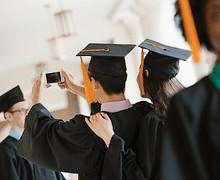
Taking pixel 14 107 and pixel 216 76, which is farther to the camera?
pixel 14 107

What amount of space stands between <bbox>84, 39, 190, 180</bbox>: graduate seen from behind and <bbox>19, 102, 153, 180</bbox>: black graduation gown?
37 millimetres

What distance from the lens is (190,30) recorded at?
3.21ft

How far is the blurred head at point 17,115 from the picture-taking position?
302 centimetres

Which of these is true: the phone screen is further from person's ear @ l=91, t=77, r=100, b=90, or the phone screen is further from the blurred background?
the blurred background

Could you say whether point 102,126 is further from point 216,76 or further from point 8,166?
point 8,166

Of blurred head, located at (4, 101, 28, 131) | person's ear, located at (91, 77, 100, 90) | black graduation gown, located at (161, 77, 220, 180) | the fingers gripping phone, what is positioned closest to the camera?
black graduation gown, located at (161, 77, 220, 180)

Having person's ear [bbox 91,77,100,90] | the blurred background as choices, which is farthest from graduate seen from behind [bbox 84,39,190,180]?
the blurred background

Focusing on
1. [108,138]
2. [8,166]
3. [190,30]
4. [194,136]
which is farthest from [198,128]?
[8,166]

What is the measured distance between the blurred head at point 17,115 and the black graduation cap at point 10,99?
0.03m

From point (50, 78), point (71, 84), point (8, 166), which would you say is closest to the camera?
point (50, 78)

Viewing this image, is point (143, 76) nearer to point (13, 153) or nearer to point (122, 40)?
point (13, 153)

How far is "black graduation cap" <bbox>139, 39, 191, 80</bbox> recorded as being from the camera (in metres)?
1.98

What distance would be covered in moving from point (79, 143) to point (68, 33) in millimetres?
2644

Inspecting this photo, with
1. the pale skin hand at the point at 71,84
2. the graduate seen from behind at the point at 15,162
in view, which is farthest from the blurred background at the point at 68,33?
the pale skin hand at the point at 71,84
